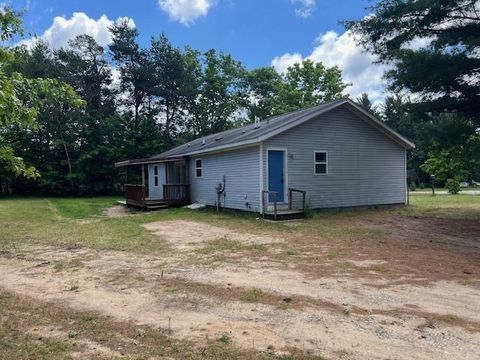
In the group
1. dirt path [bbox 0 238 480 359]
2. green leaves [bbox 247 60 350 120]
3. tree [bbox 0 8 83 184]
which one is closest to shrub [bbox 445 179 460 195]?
green leaves [bbox 247 60 350 120]

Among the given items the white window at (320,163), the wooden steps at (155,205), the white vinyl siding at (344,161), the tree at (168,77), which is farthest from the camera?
the tree at (168,77)

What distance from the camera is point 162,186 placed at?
69.2ft

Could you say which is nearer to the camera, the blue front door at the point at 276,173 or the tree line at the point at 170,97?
the tree line at the point at 170,97

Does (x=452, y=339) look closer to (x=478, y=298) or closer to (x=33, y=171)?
(x=478, y=298)

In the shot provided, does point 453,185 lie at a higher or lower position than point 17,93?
lower

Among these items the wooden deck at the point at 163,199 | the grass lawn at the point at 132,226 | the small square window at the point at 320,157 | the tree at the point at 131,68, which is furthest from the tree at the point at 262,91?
the grass lawn at the point at 132,226

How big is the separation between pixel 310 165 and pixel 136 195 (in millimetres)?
8362

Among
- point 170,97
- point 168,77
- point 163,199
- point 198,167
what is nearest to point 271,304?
point 198,167

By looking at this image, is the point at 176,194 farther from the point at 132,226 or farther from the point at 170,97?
the point at 170,97

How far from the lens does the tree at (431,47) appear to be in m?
11.3

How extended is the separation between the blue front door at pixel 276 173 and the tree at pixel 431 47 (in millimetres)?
4369

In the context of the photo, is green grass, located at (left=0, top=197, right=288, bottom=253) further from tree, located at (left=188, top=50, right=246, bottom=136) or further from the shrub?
tree, located at (left=188, top=50, right=246, bottom=136)

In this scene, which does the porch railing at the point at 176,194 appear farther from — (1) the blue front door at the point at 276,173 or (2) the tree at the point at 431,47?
(2) the tree at the point at 431,47

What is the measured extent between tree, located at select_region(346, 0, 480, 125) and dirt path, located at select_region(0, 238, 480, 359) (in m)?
7.59
